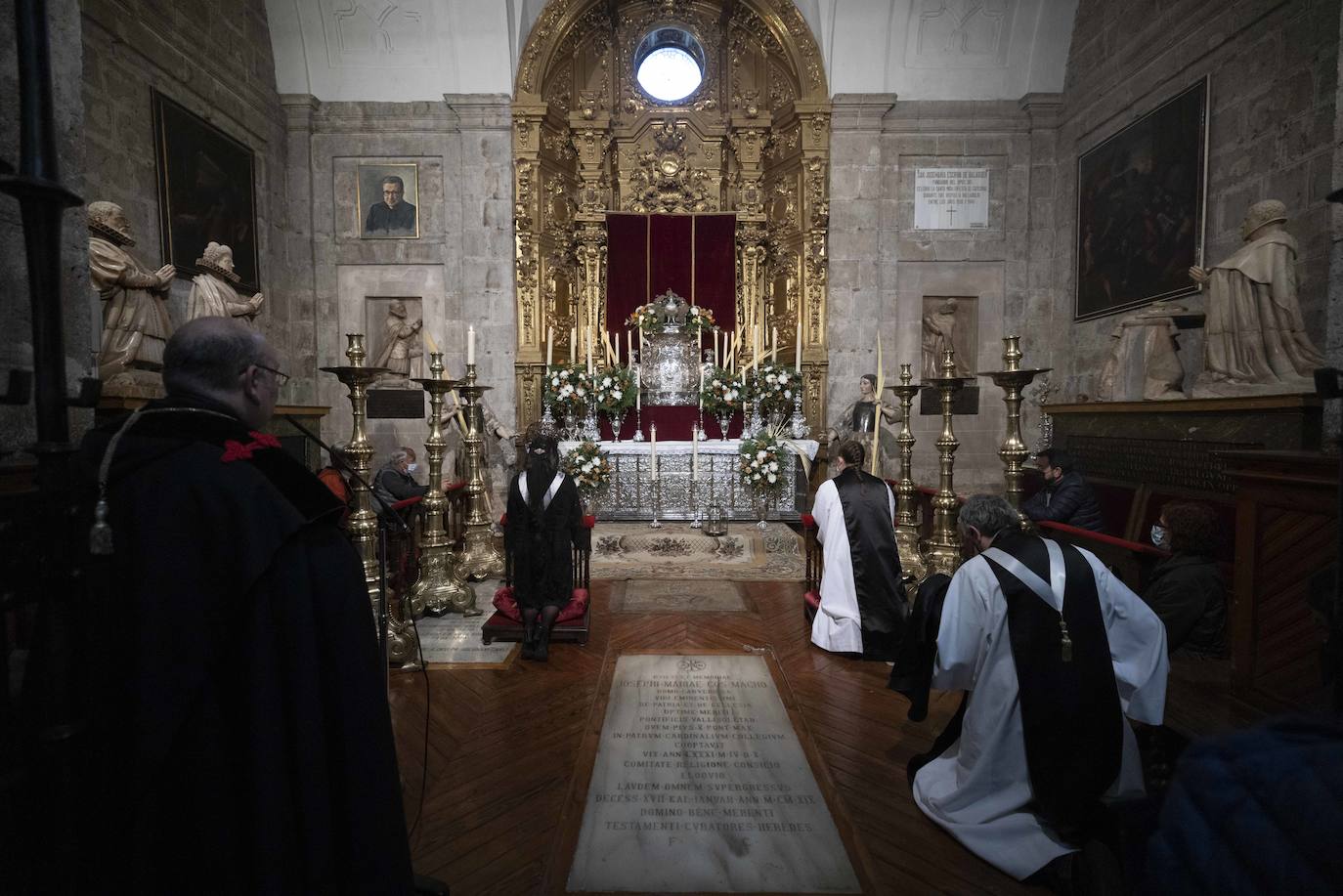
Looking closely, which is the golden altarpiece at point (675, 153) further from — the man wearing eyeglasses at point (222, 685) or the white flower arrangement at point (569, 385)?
the man wearing eyeglasses at point (222, 685)

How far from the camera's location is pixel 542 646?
437 centimetres

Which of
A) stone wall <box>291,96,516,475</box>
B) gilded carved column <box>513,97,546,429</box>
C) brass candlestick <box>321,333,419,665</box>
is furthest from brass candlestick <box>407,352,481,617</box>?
stone wall <box>291,96,516,475</box>

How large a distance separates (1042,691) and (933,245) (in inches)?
379

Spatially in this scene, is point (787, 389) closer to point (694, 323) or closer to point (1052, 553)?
point (694, 323)

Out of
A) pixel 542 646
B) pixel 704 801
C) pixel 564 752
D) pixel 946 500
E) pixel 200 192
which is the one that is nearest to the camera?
pixel 704 801

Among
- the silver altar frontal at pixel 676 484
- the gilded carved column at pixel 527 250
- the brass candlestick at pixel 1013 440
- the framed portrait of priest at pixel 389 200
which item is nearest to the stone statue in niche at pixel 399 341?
the framed portrait of priest at pixel 389 200

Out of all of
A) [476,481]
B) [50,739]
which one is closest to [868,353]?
[476,481]

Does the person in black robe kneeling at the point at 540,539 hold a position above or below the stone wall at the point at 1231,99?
below

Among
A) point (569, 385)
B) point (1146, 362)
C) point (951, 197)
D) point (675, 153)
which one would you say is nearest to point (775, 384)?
point (569, 385)

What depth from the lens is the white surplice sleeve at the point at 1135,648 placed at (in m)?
2.45

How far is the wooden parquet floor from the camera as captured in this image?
7.98 feet

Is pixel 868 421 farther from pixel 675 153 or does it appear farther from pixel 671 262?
pixel 675 153

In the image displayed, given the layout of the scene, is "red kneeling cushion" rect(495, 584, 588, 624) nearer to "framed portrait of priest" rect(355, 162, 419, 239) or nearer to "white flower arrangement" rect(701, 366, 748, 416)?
"white flower arrangement" rect(701, 366, 748, 416)

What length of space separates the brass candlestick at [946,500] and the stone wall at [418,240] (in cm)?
708
